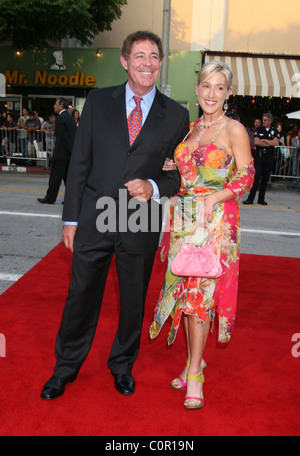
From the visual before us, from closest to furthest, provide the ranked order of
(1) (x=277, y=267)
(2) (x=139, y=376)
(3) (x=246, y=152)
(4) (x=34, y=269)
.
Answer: (3) (x=246, y=152)
(2) (x=139, y=376)
(4) (x=34, y=269)
(1) (x=277, y=267)

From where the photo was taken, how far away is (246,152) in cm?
263

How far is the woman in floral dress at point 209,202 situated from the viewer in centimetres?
263

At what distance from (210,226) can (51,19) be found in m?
13.4

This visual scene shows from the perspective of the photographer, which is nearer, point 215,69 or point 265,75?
point 215,69

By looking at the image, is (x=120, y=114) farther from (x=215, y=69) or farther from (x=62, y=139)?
(x=62, y=139)

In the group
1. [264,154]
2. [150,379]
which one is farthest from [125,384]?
[264,154]

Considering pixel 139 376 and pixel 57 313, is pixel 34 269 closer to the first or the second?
pixel 57 313

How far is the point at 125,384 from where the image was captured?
2781mm

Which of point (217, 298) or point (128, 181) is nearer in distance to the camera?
point (128, 181)

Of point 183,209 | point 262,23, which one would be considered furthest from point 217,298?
point 262,23

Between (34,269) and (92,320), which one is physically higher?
(92,320)

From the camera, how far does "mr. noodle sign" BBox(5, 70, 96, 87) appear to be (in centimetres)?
1722

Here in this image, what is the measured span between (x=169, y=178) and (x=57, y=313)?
6.07ft
